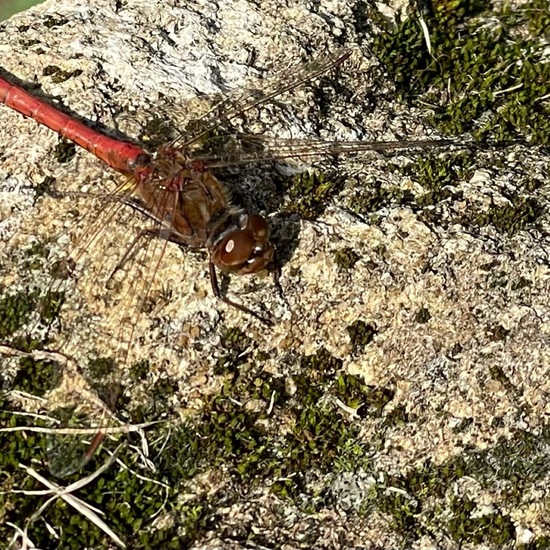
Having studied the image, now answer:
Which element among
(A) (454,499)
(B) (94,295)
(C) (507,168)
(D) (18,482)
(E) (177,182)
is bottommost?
(D) (18,482)

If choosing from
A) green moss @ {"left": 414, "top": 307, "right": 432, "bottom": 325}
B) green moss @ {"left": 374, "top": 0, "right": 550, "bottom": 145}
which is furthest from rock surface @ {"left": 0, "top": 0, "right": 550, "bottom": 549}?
green moss @ {"left": 374, "top": 0, "right": 550, "bottom": 145}

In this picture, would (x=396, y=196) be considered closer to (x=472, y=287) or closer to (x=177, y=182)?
(x=472, y=287)

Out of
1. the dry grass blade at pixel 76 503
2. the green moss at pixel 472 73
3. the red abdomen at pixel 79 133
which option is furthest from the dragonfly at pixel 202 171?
the dry grass blade at pixel 76 503

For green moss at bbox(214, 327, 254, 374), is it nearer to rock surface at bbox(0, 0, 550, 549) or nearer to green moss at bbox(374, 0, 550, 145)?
rock surface at bbox(0, 0, 550, 549)

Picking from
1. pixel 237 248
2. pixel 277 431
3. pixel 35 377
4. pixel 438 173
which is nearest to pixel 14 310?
pixel 35 377

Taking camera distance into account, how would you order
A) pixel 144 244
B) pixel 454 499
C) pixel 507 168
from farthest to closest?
pixel 507 168 < pixel 144 244 < pixel 454 499

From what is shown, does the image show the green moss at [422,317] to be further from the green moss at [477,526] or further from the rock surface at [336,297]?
the green moss at [477,526]

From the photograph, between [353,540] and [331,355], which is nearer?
[353,540]

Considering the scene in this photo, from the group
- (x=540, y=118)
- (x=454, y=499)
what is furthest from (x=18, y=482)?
(x=540, y=118)
